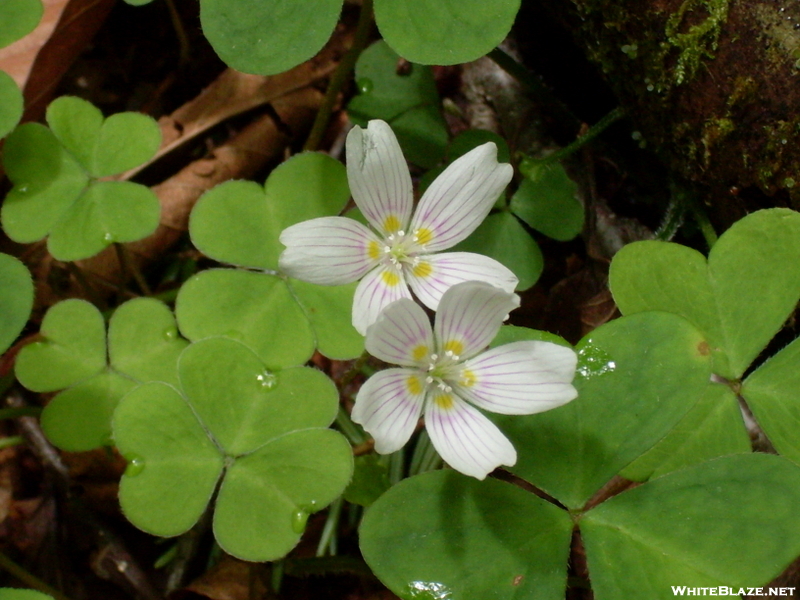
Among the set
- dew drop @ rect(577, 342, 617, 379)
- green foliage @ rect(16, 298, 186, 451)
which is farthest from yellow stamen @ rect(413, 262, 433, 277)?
green foliage @ rect(16, 298, 186, 451)

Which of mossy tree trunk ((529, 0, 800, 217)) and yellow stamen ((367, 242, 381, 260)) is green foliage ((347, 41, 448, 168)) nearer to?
mossy tree trunk ((529, 0, 800, 217))

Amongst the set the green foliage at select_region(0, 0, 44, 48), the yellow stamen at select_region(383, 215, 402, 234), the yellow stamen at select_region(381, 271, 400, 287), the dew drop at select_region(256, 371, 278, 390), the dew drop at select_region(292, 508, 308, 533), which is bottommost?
the dew drop at select_region(292, 508, 308, 533)

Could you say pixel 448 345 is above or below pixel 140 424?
above

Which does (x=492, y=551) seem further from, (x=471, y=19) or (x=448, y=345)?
(x=471, y=19)

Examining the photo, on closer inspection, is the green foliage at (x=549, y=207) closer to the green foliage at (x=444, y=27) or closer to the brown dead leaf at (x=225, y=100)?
the green foliage at (x=444, y=27)

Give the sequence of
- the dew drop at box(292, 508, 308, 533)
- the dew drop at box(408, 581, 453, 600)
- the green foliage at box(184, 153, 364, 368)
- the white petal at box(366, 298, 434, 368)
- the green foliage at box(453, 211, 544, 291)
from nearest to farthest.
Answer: the white petal at box(366, 298, 434, 368) → the dew drop at box(408, 581, 453, 600) → the dew drop at box(292, 508, 308, 533) → the green foliage at box(184, 153, 364, 368) → the green foliage at box(453, 211, 544, 291)

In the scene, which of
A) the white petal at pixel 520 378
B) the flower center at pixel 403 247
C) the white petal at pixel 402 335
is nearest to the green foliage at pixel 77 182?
the flower center at pixel 403 247

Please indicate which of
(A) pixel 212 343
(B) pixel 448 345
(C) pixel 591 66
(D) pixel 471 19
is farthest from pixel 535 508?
(C) pixel 591 66
